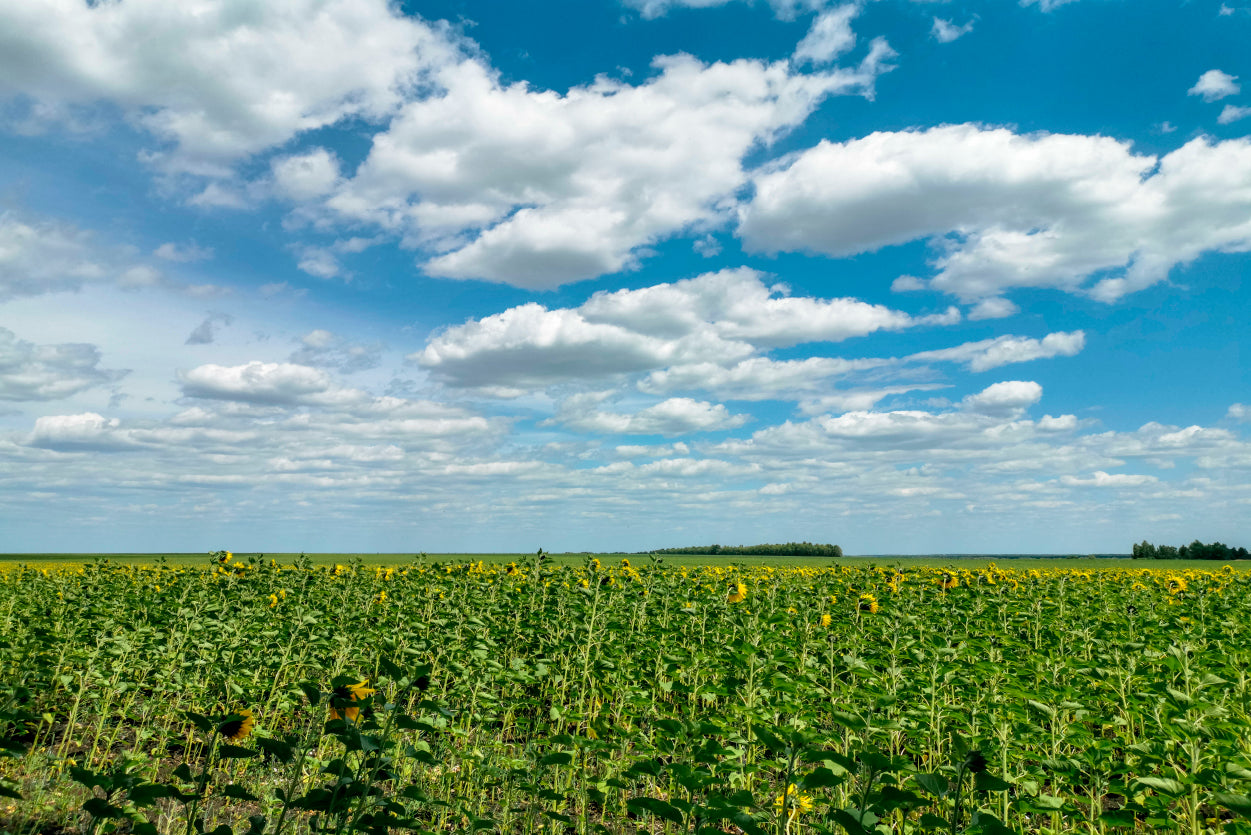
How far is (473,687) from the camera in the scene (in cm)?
863

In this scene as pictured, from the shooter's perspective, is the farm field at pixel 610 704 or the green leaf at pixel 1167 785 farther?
the farm field at pixel 610 704

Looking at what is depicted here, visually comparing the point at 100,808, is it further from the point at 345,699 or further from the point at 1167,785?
the point at 1167,785

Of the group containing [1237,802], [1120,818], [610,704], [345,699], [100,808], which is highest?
[345,699]

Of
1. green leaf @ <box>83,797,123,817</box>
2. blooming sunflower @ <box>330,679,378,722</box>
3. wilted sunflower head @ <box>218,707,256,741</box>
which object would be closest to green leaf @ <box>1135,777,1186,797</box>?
blooming sunflower @ <box>330,679,378,722</box>

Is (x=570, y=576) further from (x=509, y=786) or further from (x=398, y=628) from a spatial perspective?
(x=509, y=786)

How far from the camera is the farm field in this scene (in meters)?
4.10

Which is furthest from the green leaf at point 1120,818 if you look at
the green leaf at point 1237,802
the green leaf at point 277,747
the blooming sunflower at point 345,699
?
the green leaf at point 277,747

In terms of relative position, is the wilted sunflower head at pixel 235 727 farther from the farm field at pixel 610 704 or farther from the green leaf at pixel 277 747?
the green leaf at pixel 277 747

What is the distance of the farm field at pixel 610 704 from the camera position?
4.10 meters

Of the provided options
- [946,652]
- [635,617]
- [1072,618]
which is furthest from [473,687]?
[1072,618]

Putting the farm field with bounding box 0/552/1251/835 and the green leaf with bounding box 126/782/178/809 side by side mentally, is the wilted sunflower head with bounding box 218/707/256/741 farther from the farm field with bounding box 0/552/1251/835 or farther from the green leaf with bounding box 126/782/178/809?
the green leaf with bounding box 126/782/178/809

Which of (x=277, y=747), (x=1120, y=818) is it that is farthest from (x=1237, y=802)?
(x=277, y=747)

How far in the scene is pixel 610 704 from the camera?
8.95 meters

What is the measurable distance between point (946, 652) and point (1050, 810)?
3.20m
